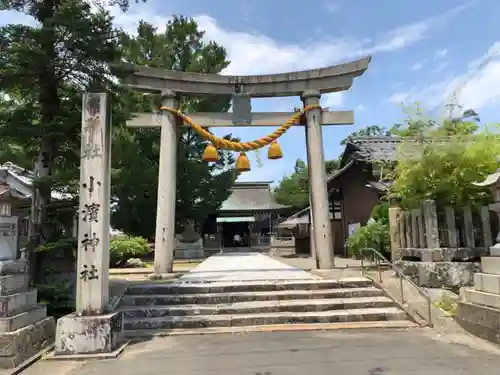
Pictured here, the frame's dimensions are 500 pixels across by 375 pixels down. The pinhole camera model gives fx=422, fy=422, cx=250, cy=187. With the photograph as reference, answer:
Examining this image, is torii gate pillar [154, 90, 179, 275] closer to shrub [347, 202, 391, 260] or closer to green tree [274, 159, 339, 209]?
shrub [347, 202, 391, 260]

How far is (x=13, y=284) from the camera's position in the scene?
19.8 feet

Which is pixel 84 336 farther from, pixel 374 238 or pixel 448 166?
pixel 374 238

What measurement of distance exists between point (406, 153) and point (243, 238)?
3088 centimetres

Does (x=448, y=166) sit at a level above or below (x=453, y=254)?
above

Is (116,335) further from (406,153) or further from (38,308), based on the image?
(406,153)

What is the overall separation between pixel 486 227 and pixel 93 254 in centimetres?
814

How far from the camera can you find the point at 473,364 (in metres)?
5.32

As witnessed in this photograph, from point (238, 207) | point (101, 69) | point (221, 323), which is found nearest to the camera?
point (221, 323)

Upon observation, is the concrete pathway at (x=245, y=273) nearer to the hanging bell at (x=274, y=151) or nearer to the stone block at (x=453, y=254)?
the stone block at (x=453, y=254)

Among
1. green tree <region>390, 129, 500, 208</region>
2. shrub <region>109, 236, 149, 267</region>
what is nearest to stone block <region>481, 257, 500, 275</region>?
green tree <region>390, 129, 500, 208</region>

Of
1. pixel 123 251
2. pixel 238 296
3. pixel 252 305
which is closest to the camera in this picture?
pixel 252 305

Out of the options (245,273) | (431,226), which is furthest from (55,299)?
A: (431,226)

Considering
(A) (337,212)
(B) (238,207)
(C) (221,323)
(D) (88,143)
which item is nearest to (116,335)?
(C) (221,323)

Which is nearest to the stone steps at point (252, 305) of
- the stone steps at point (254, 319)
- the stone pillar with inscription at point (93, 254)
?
the stone steps at point (254, 319)
